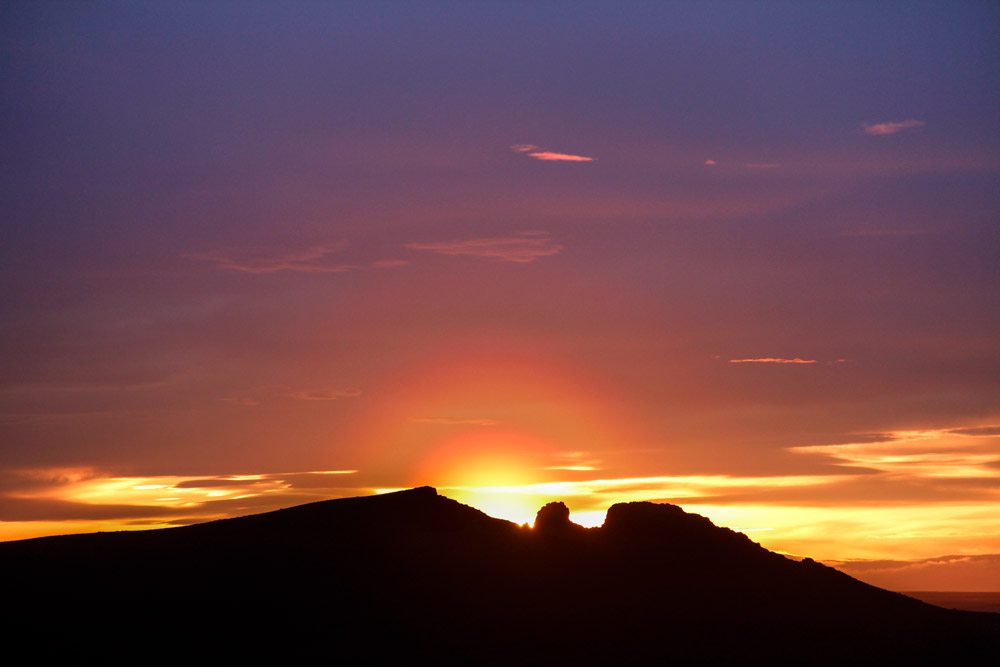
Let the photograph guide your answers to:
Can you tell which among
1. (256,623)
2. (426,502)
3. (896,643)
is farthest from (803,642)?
(256,623)

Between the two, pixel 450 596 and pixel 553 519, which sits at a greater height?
pixel 553 519

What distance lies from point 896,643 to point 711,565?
11491 mm

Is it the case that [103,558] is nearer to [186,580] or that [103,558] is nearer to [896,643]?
[186,580]

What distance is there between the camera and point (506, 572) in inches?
2721

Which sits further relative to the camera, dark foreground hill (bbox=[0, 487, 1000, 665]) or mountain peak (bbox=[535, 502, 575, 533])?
mountain peak (bbox=[535, 502, 575, 533])

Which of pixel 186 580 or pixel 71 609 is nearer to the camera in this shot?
pixel 71 609

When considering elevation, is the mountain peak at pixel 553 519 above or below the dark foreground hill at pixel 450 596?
above

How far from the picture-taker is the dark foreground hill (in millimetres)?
59938

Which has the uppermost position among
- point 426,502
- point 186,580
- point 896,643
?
point 426,502

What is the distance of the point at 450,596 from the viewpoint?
217 ft

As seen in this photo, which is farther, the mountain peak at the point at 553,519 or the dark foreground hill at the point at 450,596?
the mountain peak at the point at 553,519

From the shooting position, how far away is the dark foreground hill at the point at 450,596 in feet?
197

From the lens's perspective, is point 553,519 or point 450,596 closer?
point 450,596

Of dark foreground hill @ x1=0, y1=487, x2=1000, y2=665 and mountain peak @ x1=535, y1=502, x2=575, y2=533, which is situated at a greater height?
mountain peak @ x1=535, y1=502, x2=575, y2=533
